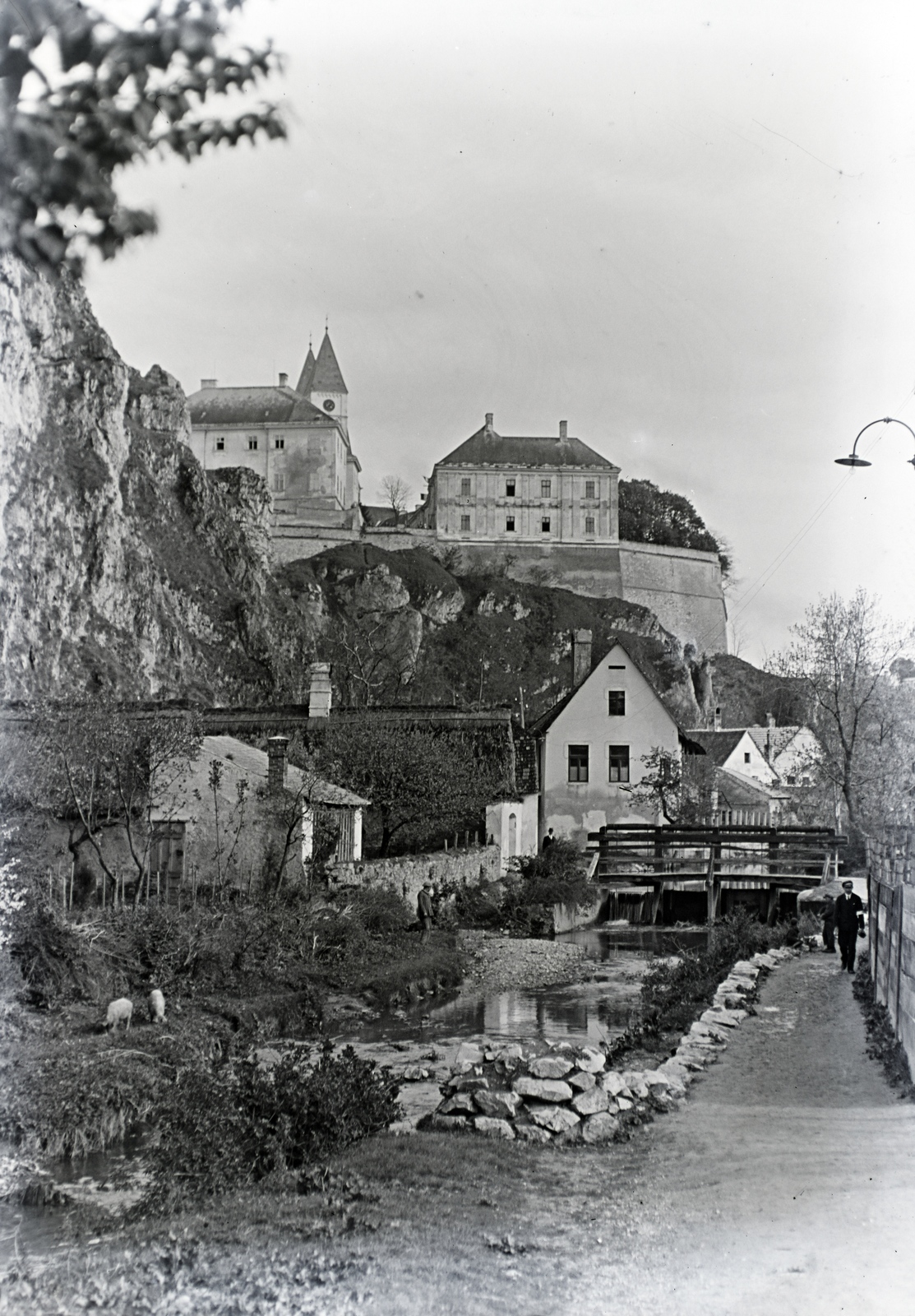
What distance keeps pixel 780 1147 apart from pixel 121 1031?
7.06m

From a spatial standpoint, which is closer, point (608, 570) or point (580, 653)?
point (580, 653)

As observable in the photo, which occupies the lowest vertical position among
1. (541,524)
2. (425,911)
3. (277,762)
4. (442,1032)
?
(442,1032)

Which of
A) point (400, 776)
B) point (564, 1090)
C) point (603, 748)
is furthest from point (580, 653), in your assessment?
point (564, 1090)

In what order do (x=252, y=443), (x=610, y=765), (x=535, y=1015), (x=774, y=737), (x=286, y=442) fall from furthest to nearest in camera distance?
(x=286, y=442) < (x=252, y=443) < (x=774, y=737) < (x=610, y=765) < (x=535, y=1015)

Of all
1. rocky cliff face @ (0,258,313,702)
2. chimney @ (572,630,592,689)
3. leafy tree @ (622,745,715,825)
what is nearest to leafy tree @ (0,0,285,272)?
rocky cliff face @ (0,258,313,702)

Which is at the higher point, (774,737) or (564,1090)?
(774,737)

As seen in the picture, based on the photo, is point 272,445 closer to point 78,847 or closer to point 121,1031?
point 78,847

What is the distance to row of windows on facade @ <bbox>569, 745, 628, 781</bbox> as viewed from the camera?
3491 centimetres

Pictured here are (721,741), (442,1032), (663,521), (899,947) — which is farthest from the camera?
(663,521)

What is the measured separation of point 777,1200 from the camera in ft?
23.0

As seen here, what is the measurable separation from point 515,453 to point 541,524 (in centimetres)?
509

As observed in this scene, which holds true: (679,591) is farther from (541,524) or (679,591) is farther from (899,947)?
(899,947)

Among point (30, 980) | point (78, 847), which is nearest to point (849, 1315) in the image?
point (30, 980)

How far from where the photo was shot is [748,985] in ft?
50.4
